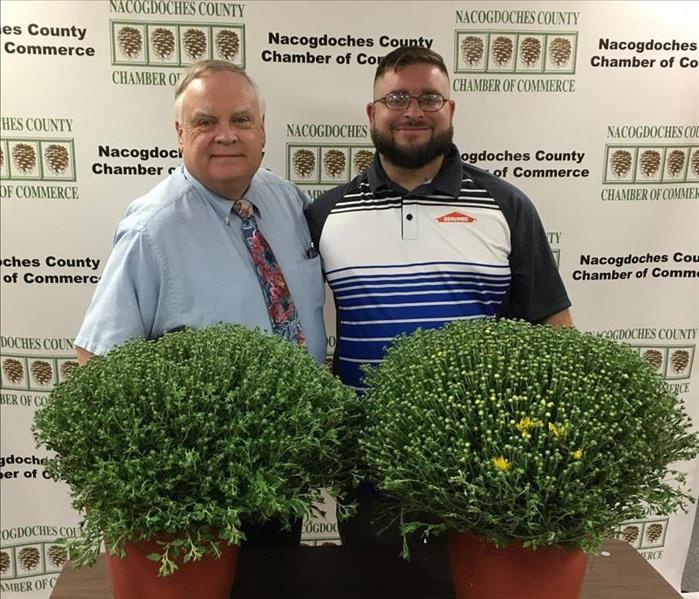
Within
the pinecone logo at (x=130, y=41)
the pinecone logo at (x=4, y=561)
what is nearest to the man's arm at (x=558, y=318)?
the pinecone logo at (x=130, y=41)

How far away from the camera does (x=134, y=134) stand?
1.90m

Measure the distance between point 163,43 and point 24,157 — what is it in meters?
0.55

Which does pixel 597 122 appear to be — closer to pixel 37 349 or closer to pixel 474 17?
pixel 474 17

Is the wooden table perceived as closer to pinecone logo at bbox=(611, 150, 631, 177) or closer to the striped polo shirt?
the striped polo shirt

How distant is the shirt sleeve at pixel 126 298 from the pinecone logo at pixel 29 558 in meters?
1.30

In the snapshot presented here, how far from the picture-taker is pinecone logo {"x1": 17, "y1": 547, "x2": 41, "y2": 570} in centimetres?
218

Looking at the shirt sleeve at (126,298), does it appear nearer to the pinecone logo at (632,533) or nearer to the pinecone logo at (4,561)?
the pinecone logo at (4,561)

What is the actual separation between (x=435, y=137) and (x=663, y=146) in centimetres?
94

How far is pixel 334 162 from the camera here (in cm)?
200

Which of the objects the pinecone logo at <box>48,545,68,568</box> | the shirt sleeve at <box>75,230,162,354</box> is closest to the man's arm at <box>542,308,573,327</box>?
the shirt sleeve at <box>75,230,162,354</box>

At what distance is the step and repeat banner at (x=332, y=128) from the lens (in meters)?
1.85

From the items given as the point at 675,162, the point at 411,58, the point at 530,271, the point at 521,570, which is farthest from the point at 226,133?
the point at 675,162

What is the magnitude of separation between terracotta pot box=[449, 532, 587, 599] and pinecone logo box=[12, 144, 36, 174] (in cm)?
173

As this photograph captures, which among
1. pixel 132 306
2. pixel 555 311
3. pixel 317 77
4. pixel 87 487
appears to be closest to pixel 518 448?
pixel 87 487
